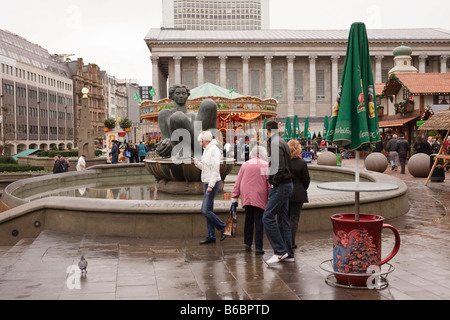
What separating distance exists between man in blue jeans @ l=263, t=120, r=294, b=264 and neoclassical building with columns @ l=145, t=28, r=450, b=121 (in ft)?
244

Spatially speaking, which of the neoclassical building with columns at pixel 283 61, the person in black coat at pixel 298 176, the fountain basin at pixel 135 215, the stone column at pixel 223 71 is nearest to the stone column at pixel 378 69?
the neoclassical building with columns at pixel 283 61

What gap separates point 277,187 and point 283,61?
79228 mm

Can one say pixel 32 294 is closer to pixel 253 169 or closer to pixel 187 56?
pixel 253 169

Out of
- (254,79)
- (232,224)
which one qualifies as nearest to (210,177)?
(232,224)

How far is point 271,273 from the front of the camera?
6.27m

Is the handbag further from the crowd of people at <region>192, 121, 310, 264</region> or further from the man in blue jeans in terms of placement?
the man in blue jeans

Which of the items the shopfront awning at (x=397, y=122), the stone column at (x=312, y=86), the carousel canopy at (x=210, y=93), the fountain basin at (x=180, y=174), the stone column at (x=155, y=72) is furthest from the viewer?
the stone column at (x=312, y=86)

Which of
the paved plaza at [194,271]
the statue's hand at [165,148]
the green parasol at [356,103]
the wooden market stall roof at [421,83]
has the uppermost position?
the wooden market stall roof at [421,83]

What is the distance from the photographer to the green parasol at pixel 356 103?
6.17 metres

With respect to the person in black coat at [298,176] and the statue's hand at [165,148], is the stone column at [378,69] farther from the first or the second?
the person in black coat at [298,176]

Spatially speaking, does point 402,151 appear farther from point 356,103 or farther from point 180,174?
point 356,103

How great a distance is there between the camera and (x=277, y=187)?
6.76 metres

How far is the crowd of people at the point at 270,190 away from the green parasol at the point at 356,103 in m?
0.86

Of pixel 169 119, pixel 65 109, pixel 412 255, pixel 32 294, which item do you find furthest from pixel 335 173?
pixel 65 109
